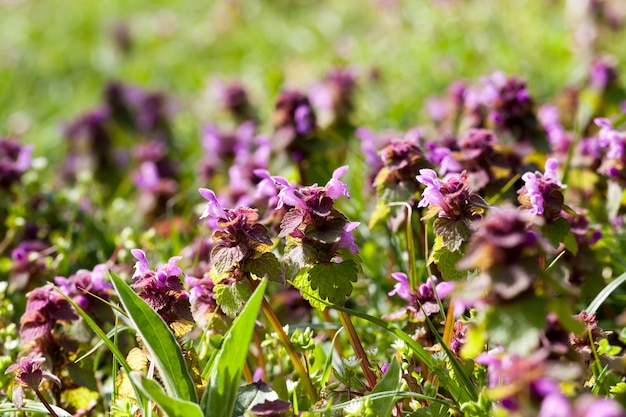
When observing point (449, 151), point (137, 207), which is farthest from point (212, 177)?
point (449, 151)

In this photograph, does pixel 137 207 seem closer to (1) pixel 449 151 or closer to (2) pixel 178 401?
(1) pixel 449 151

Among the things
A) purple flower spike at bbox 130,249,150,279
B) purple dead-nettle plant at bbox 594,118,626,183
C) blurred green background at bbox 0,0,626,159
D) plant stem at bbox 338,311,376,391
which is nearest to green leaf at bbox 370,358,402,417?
A: plant stem at bbox 338,311,376,391

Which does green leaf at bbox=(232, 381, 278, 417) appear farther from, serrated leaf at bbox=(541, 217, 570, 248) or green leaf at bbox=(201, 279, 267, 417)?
serrated leaf at bbox=(541, 217, 570, 248)

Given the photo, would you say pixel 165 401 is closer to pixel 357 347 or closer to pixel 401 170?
pixel 357 347

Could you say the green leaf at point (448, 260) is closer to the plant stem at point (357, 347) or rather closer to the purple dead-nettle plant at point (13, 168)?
the plant stem at point (357, 347)

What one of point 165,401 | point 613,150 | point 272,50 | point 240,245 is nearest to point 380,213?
point 240,245

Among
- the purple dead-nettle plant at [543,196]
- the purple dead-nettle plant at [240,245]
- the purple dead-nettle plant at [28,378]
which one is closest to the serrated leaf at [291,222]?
the purple dead-nettle plant at [240,245]
